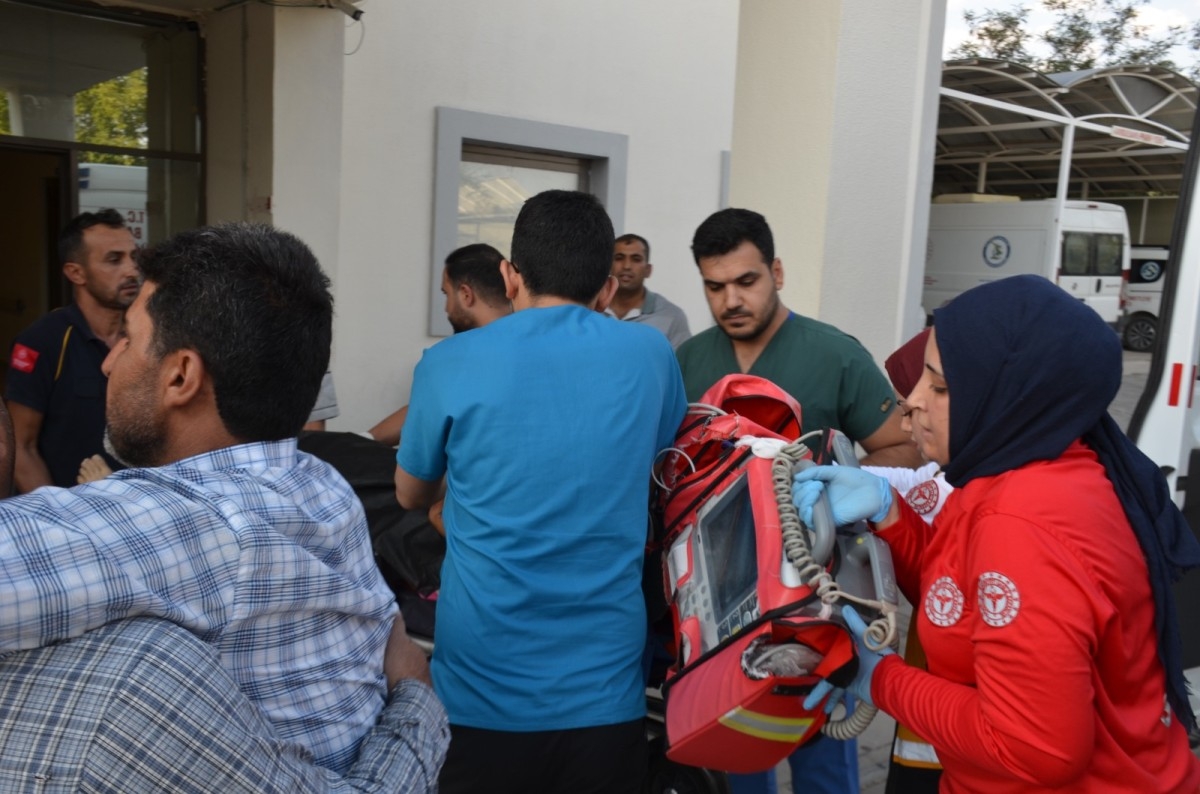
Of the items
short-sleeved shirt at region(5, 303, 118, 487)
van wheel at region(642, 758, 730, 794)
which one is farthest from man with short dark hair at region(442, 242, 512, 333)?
van wheel at region(642, 758, 730, 794)

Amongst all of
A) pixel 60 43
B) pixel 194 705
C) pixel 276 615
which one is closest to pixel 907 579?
pixel 276 615

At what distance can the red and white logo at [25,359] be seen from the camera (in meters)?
3.24

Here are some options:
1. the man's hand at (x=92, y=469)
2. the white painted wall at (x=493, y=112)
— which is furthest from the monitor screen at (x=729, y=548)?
the white painted wall at (x=493, y=112)

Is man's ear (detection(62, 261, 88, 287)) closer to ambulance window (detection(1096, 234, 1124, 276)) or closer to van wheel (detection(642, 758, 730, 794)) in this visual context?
van wheel (detection(642, 758, 730, 794))

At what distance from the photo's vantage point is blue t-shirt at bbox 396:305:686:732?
2.12 meters

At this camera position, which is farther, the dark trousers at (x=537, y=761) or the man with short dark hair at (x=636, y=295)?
the man with short dark hair at (x=636, y=295)

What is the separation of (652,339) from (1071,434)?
3.03 feet

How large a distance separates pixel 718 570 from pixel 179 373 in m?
1.13

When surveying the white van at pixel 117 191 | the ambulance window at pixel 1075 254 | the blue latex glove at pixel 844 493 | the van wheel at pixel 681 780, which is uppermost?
the ambulance window at pixel 1075 254

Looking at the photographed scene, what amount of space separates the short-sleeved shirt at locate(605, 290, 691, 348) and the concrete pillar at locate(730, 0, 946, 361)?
89 cm

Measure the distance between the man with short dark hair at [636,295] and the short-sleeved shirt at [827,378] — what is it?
2715mm

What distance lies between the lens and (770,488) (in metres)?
1.92

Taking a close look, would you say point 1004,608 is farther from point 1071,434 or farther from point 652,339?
point 652,339

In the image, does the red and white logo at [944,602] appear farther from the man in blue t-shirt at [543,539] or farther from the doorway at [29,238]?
the doorway at [29,238]
